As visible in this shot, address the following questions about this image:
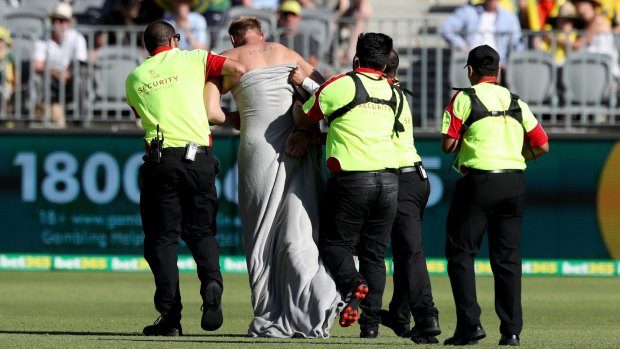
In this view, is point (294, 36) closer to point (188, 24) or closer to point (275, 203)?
point (188, 24)

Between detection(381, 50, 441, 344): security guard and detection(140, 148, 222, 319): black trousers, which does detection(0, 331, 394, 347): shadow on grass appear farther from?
detection(381, 50, 441, 344): security guard

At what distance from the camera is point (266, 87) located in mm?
9953

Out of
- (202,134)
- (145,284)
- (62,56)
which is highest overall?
(62,56)

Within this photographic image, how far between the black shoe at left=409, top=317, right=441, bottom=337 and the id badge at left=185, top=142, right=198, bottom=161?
1952mm

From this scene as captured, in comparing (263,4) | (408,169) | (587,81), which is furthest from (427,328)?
(263,4)

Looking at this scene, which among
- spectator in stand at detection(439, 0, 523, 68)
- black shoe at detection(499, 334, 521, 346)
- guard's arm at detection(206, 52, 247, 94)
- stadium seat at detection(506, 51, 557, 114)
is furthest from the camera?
spectator in stand at detection(439, 0, 523, 68)

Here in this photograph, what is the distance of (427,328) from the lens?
9578 millimetres

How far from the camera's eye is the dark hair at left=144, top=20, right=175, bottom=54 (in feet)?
32.6

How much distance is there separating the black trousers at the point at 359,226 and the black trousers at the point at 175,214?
2.72 feet

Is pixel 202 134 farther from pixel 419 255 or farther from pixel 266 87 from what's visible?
pixel 419 255

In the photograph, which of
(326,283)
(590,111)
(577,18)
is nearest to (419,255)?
(326,283)

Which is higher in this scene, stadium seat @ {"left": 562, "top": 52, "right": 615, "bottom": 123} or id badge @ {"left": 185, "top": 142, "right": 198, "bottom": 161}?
stadium seat @ {"left": 562, "top": 52, "right": 615, "bottom": 123}

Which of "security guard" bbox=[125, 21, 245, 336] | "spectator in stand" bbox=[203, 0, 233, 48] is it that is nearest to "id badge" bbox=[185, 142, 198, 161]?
"security guard" bbox=[125, 21, 245, 336]

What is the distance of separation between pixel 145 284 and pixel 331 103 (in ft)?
22.8
